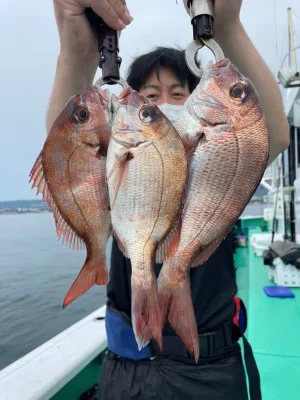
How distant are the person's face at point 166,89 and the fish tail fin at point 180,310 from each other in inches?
40.4

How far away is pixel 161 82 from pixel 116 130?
0.81 meters

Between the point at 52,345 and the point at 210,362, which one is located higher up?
the point at 210,362

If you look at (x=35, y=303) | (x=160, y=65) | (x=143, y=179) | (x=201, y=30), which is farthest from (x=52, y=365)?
(x=35, y=303)

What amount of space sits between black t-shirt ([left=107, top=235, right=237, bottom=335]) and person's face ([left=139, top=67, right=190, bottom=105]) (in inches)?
31.3

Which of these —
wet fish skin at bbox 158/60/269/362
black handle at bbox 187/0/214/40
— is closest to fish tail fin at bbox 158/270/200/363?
wet fish skin at bbox 158/60/269/362

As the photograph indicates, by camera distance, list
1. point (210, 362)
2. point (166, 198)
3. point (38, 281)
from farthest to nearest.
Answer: point (38, 281), point (210, 362), point (166, 198)

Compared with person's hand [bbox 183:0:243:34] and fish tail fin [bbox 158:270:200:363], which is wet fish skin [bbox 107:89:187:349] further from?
person's hand [bbox 183:0:243:34]

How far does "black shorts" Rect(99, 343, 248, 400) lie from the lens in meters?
1.53

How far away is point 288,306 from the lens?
4156 mm

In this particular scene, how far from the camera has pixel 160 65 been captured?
1824 millimetres

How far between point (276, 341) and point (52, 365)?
2107 millimetres

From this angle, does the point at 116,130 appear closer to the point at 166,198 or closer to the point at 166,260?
the point at 166,198

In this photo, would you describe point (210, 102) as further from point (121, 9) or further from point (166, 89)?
point (166, 89)

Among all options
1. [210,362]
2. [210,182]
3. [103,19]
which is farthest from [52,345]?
[103,19]
